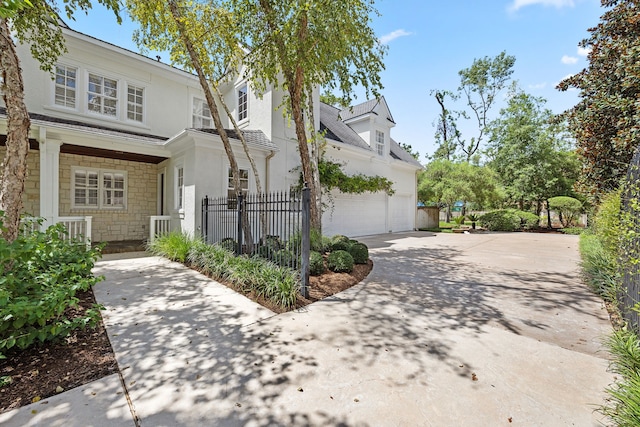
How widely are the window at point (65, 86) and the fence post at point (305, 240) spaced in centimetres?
959

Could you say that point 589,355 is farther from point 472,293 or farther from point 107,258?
point 107,258

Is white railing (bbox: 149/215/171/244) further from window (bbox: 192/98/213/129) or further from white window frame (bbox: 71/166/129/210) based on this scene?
window (bbox: 192/98/213/129)

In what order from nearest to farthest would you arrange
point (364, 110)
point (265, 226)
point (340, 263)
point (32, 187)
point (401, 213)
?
point (340, 263) < point (265, 226) < point (32, 187) < point (364, 110) < point (401, 213)

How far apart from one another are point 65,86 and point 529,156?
81.5 feet

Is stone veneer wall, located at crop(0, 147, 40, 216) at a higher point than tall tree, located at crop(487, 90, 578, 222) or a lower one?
lower

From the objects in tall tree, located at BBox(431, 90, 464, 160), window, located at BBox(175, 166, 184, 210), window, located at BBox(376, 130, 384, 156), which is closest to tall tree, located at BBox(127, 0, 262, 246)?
window, located at BBox(175, 166, 184, 210)

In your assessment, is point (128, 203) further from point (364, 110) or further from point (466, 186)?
point (466, 186)

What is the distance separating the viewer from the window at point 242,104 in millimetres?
11062

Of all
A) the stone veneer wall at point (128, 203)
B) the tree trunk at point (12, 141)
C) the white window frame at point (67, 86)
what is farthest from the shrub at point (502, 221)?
the white window frame at point (67, 86)

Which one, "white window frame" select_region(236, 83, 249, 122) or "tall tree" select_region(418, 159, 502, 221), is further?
"tall tree" select_region(418, 159, 502, 221)

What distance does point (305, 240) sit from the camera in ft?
15.5

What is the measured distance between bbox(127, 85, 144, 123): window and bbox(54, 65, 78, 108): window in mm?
1490

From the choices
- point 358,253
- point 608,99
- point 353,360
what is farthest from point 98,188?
point 608,99

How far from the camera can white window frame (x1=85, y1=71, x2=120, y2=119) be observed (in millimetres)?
9164
